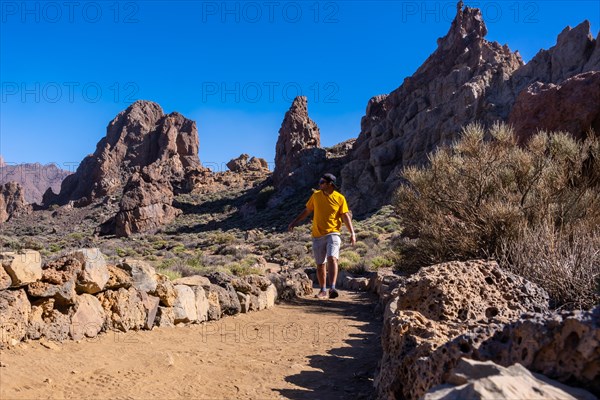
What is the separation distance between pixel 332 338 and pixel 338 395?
2238 mm

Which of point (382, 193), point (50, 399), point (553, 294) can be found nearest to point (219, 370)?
point (50, 399)

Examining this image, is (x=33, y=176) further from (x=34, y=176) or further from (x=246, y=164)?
(x=246, y=164)

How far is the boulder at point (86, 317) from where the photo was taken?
191 inches

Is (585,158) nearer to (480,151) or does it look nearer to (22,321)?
(480,151)

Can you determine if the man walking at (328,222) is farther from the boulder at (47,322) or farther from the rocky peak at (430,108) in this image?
the rocky peak at (430,108)

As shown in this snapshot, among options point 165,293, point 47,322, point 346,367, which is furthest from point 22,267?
point 346,367

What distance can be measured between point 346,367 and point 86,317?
2.66 metres

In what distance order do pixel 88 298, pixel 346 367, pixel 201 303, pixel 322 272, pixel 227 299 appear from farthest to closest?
1. pixel 322 272
2. pixel 227 299
3. pixel 201 303
4. pixel 88 298
5. pixel 346 367

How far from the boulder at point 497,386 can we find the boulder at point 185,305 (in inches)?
187

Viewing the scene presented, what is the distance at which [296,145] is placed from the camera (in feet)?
193

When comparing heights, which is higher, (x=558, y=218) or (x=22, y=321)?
(x=558, y=218)

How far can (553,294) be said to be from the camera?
15.9ft

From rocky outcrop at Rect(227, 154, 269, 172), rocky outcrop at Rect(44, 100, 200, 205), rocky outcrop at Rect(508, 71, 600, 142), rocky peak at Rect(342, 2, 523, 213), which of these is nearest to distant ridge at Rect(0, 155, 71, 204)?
rocky outcrop at Rect(44, 100, 200, 205)

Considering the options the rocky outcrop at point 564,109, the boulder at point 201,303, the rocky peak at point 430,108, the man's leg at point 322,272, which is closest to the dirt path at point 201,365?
the boulder at point 201,303
